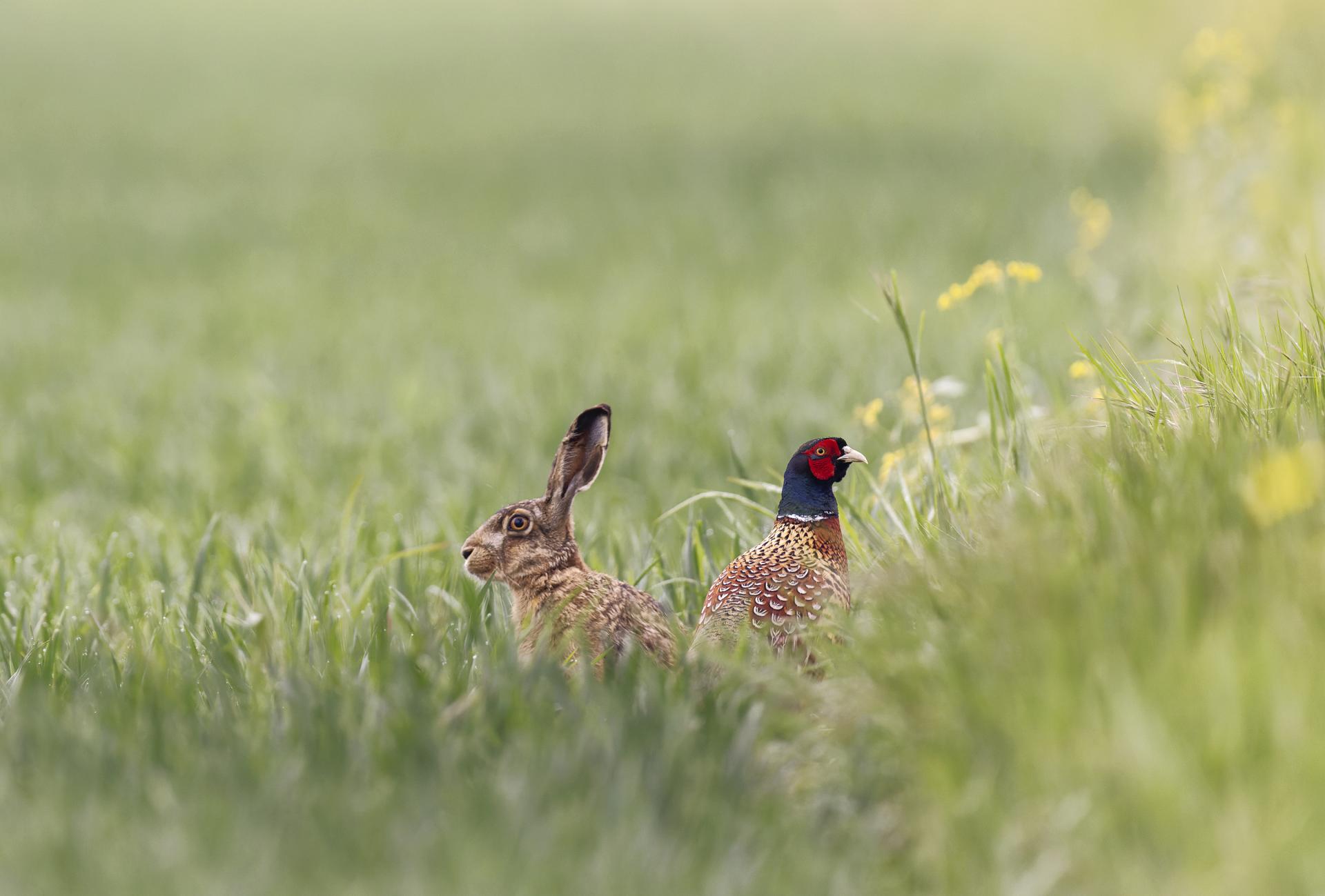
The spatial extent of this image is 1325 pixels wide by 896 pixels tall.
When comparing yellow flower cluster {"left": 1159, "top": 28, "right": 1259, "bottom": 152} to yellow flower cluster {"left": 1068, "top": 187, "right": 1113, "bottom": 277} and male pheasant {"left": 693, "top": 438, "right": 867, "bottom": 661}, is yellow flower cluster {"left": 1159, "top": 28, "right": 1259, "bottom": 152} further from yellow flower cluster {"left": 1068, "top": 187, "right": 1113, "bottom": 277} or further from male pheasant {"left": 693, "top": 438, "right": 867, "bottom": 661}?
male pheasant {"left": 693, "top": 438, "right": 867, "bottom": 661}

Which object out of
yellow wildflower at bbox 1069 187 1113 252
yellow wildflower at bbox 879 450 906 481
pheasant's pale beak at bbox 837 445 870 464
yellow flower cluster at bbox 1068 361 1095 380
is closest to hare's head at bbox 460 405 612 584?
pheasant's pale beak at bbox 837 445 870 464

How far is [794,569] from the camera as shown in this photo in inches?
100

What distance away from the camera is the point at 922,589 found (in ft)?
7.80

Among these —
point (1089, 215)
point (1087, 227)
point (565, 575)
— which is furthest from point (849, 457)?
point (1089, 215)

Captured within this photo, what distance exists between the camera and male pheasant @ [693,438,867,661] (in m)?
2.55

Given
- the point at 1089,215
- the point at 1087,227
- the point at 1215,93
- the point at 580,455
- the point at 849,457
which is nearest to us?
the point at 849,457

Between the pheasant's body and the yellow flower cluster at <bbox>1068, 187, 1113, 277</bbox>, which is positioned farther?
the yellow flower cluster at <bbox>1068, 187, 1113, 277</bbox>

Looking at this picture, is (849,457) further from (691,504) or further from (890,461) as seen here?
(691,504)

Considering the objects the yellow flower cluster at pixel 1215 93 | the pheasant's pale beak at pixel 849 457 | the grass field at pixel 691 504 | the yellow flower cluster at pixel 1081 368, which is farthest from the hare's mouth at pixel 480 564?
the yellow flower cluster at pixel 1215 93

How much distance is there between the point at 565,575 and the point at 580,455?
0.25 metres

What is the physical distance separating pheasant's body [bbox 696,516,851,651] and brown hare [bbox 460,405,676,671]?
16cm

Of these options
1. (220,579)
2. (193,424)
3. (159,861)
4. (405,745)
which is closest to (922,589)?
(405,745)

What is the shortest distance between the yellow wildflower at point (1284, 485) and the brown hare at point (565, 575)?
1.13 m

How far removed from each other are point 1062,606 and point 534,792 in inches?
33.6
